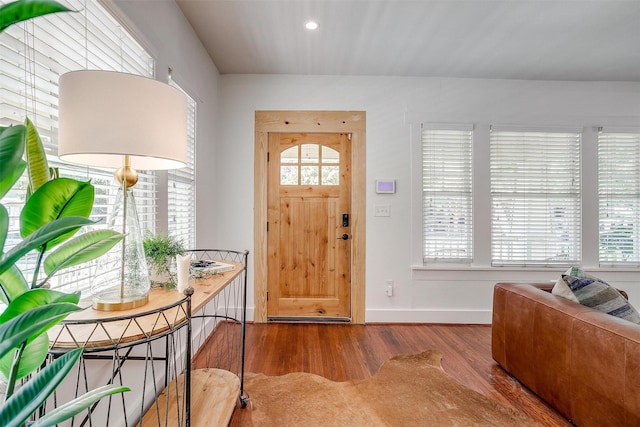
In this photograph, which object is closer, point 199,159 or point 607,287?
point 607,287

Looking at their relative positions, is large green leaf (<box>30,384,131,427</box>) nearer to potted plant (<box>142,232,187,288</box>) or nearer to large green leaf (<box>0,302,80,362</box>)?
large green leaf (<box>0,302,80,362</box>)

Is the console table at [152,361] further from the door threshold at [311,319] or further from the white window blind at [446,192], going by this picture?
the white window blind at [446,192]

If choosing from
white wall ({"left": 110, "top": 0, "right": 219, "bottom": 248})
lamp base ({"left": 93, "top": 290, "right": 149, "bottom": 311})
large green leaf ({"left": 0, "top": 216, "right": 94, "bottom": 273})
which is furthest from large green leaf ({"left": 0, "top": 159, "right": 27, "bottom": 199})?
white wall ({"left": 110, "top": 0, "right": 219, "bottom": 248})

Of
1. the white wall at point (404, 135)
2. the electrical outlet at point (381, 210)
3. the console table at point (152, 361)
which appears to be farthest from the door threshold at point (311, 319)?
the electrical outlet at point (381, 210)

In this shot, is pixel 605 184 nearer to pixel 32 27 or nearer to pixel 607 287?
pixel 607 287

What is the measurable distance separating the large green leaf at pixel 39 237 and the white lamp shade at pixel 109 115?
0.48 meters

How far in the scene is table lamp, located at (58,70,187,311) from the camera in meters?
0.92

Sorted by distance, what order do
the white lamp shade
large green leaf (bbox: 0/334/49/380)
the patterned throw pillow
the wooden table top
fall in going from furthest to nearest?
the patterned throw pillow, the white lamp shade, the wooden table top, large green leaf (bbox: 0/334/49/380)

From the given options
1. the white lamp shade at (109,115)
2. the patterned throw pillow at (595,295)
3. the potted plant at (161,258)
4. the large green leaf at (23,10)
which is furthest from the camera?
the patterned throw pillow at (595,295)

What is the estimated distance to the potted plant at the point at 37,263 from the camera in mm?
490

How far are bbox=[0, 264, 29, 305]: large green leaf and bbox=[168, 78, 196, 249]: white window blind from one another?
1507 mm

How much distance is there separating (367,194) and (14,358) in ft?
9.23

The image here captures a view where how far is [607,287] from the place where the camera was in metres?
1.69

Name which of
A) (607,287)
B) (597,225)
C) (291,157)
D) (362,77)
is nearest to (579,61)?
(597,225)
